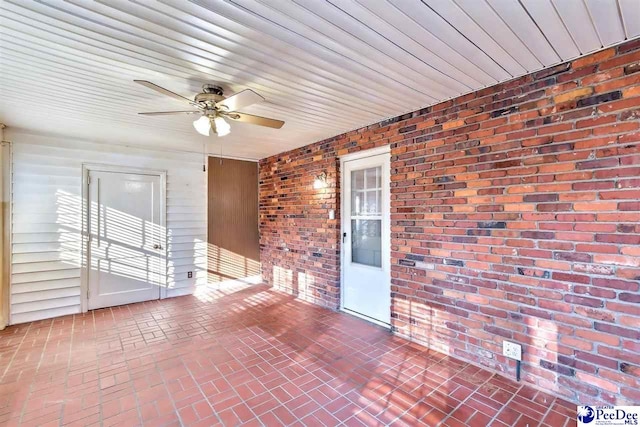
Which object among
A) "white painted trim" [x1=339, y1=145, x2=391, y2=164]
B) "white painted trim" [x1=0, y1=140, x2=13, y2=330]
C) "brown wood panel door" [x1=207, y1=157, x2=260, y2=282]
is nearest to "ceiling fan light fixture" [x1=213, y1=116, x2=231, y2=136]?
"white painted trim" [x1=339, y1=145, x2=391, y2=164]

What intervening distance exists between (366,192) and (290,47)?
222cm

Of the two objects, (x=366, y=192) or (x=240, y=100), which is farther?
(x=366, y=192)

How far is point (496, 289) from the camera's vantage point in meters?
2.45

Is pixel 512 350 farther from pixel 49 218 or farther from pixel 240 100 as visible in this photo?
pixel 49 218

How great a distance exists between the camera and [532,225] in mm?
2258

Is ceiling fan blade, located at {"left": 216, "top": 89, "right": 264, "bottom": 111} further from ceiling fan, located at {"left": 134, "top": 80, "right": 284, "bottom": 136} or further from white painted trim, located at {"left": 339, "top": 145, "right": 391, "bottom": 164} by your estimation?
white painted trim, located at {"left": 339, "top": 145, "right": 391, "bottom": 164}

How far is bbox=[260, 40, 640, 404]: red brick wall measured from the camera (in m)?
1.89

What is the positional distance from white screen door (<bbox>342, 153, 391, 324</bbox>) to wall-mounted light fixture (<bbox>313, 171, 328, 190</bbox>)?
11.8 inches

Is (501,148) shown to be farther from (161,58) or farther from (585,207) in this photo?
(161,58)

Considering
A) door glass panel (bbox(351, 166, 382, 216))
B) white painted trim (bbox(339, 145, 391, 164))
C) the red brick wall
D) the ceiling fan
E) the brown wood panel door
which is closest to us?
the red brick wall

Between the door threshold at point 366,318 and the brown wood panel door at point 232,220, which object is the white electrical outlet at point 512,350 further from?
the brown wood panel door at point 232,220

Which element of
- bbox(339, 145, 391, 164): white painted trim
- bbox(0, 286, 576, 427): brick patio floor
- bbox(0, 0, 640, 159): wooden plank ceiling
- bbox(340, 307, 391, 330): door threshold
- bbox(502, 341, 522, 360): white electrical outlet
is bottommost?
bbox(0, 286, 576, 427): brick patio floor

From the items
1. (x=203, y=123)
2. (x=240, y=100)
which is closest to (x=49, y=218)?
(x=203, y=123)

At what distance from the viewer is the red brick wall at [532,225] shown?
74.3 inches
